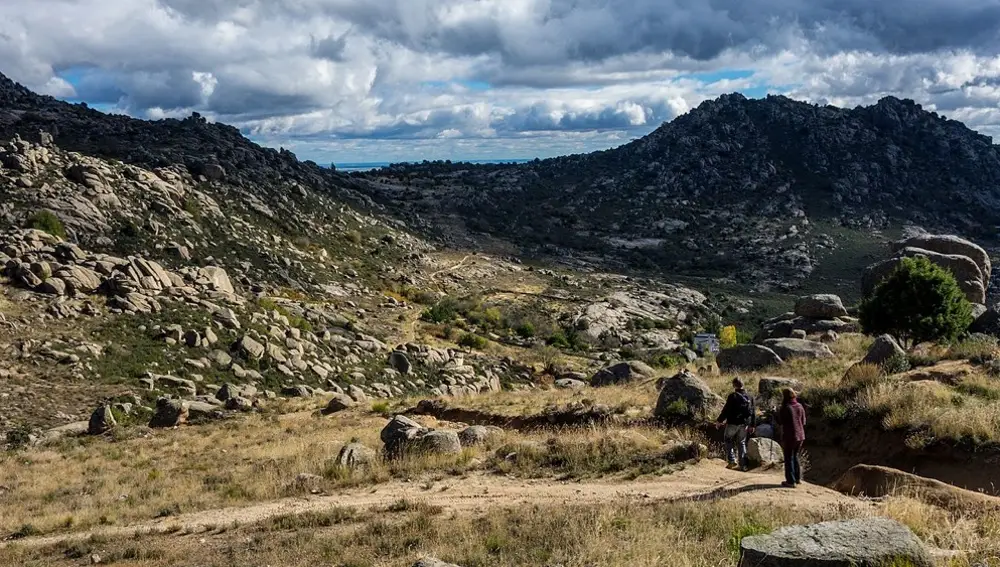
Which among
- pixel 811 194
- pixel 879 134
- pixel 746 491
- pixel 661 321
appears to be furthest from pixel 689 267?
pixel 746 491

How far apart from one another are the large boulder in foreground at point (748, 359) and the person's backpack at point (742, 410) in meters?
11.8

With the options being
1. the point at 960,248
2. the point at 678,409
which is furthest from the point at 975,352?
the point at 960,248

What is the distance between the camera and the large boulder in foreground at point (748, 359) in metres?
24.3

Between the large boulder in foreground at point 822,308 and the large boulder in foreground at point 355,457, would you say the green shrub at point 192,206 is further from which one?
the large boulder in foreground at point 822,308

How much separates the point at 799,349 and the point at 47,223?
39.7 metres

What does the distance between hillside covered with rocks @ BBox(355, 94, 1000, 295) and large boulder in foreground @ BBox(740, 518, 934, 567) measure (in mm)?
76838

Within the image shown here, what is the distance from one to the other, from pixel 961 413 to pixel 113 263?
109 ft

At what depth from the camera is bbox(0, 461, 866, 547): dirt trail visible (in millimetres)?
10539

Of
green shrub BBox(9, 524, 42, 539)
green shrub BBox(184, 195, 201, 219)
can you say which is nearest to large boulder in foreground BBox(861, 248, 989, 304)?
green shrub BBox(9, 524, 42, 539)

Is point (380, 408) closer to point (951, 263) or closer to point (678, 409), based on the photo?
point (678, 409)

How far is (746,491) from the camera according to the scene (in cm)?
1057

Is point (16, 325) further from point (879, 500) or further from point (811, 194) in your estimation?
point (811, 194)

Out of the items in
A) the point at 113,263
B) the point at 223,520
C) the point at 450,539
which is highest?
the point at 113,263

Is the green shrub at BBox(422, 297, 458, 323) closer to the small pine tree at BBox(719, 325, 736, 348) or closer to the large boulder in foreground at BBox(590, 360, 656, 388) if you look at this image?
the large boulder in foreground at BBox(590, 360, 656, 388)
